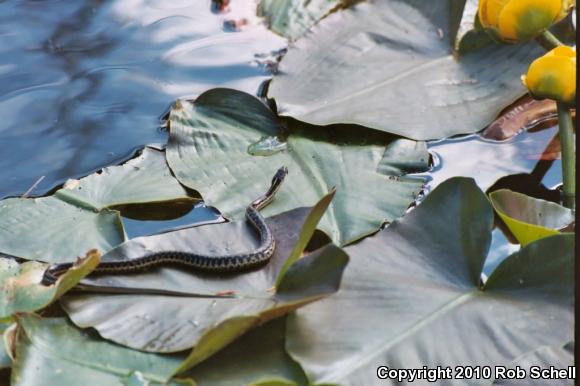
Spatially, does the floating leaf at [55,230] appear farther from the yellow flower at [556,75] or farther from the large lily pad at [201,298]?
the yellow flower at [556,75]

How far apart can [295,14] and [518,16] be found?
4.16 feet

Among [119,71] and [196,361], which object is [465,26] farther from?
[196,361]

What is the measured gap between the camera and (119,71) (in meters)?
3.30

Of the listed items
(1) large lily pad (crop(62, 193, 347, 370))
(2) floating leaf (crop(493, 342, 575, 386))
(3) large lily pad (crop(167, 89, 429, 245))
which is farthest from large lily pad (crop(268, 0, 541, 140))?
(2) floating leaf (crop(493, 342, 575, 386))

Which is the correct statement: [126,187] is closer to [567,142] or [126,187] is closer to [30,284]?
[30,284]

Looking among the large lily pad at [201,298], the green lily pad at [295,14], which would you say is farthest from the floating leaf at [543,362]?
the green lily pad at [295,14]

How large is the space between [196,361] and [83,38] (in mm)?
1965

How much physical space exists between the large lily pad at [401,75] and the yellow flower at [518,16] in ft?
1.21

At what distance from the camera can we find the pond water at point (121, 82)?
2.77 metres

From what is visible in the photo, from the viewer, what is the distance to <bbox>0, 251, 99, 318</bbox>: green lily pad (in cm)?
207

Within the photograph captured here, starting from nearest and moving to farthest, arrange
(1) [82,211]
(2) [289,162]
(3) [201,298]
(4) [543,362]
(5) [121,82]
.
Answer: (4) [543,362] < (3) [201,298] < (1) [82,211] < (2) [289,162] < (5) [121,82]

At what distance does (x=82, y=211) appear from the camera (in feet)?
8.21

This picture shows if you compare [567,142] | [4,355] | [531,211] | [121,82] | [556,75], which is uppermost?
[556,75]

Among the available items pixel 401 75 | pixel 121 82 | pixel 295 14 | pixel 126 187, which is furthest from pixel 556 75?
pixel 121 82
